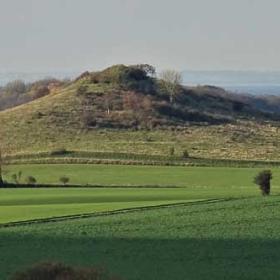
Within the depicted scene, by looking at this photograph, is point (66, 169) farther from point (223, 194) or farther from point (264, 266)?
point (264, 266)

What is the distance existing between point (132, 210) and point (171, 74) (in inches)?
4013

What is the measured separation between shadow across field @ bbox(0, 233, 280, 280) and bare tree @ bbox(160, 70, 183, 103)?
304ft

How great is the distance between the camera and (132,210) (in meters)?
37.9

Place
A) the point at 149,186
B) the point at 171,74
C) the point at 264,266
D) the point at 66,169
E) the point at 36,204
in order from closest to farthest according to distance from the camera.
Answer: the point at 264,266 → the point at 36,204 → the point at 149,186 → the point at 66,169 → the point at 171,74

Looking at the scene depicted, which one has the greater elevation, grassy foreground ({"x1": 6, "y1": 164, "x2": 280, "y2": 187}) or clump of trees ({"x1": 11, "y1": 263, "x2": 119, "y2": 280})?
clump of trees ({"x1": 11, "y1": 263, "x2": 119, "y2": 280})

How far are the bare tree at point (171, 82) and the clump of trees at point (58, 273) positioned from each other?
107 meters

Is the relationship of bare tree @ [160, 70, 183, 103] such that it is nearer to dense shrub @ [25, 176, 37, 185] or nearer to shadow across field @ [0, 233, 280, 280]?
dense shrub @ [25, 176, 37, 185]

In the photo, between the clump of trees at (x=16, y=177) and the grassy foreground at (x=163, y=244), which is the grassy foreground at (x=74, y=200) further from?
the clump of trees at (x=16, y=177)

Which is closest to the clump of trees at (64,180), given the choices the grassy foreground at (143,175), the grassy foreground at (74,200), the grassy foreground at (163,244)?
the grassy foreground at (143,175)

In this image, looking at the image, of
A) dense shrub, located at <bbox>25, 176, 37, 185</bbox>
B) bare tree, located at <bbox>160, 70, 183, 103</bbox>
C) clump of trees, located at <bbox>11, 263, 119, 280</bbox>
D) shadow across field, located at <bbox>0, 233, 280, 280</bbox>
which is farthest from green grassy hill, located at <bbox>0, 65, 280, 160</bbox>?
clump of trees, located at <bbox>11, 263, 119, 280</bbox>

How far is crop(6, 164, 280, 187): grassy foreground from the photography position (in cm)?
5841

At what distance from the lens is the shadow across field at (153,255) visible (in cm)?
2217

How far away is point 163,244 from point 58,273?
13.8 meters

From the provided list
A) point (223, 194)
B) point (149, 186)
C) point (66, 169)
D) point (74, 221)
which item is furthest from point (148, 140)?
point (74, 221)
